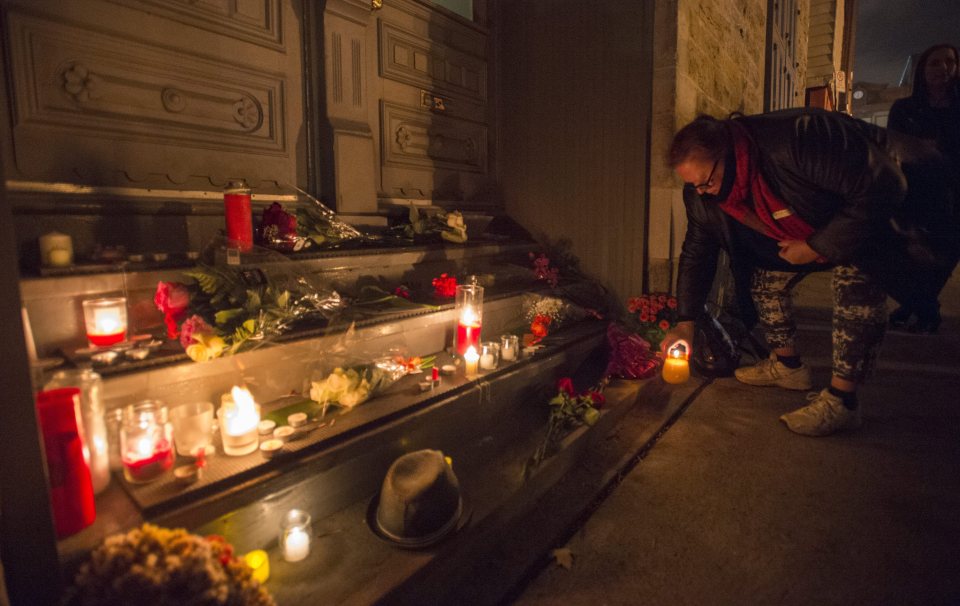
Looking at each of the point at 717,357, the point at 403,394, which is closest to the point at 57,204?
the point at 403,394

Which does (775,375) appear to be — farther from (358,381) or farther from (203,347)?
(203,347)

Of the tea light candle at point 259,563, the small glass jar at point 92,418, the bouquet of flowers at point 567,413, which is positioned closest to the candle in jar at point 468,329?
the bouquet of flowers at point 567,413

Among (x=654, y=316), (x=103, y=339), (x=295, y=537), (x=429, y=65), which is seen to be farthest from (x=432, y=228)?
(x=295, y=537)

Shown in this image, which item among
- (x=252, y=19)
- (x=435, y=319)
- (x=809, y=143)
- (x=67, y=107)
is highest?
(x=252, y=19)

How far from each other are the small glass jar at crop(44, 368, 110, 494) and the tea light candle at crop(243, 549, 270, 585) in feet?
1.79

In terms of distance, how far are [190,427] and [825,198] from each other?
3.26 metres

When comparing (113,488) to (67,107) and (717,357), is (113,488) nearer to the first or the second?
(67,107)

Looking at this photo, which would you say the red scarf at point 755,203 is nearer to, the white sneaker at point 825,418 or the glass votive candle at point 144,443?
the white sneaker at point 825,418

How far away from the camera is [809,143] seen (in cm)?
276

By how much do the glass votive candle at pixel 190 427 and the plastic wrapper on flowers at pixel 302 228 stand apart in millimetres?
1329

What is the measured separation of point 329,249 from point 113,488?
5.93 feet

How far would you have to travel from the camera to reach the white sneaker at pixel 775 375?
3.68 metres

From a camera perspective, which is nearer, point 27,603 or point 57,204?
point 27,603

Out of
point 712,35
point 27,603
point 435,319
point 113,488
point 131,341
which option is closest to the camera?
point 27,603
